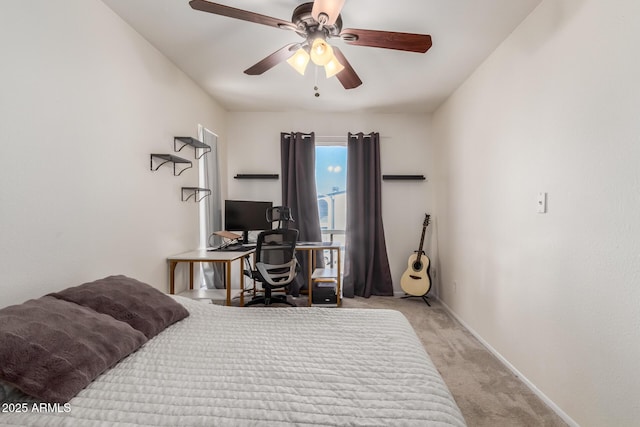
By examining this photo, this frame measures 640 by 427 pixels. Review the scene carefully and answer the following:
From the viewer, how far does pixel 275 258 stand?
3.14 m

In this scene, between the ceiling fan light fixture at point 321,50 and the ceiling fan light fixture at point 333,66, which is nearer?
the ceiling fan light fixture at point 321,50

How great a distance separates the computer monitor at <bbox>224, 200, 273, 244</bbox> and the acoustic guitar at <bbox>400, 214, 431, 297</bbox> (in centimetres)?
185

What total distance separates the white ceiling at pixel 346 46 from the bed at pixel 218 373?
184 cm

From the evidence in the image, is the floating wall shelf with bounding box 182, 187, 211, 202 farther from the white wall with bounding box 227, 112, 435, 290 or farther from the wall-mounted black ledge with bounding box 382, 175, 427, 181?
the wall-mounted black ledge with bounding box 382, 175, 427, 181

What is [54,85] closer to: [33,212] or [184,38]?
[33,212]

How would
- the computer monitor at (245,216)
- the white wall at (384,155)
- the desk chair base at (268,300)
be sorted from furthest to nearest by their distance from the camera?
1. the white wall at (384,155)
2. the computer monitor at (245,216)
3. the desk chair base at (268,300)

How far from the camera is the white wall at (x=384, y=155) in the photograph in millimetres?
4152

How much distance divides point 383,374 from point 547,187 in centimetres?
157

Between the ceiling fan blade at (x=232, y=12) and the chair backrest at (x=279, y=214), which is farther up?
the ceiling fan blade at (x=232, y=12)

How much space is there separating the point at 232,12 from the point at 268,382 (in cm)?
173

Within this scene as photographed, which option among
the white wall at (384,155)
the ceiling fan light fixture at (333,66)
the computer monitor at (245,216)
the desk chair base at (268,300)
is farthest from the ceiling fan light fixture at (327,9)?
the desk chair base at (268,300)

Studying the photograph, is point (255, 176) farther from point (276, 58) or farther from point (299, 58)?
point (299, 58)

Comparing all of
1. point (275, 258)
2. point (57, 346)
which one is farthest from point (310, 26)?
point (275, 258)

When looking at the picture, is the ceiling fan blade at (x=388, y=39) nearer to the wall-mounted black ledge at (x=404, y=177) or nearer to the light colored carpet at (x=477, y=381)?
the light colored carpet at (x=477, y=381)
